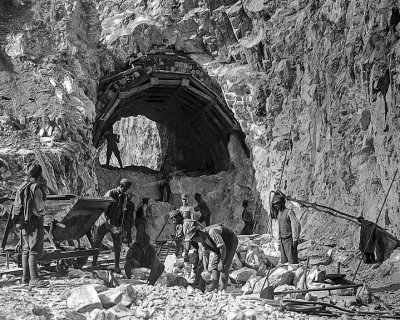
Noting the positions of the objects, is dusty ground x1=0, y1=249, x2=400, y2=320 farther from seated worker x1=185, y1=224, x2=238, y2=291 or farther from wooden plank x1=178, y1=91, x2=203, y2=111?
wooden plank x1=178, y1=91, x2=203, y2=111

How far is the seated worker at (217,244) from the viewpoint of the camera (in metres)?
8.44

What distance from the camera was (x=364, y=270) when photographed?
34.5ft

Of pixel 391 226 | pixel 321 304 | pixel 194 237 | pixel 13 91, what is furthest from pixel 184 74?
pixel 321 304

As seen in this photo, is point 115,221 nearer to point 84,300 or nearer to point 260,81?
point 84,300

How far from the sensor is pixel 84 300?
662 centimetres

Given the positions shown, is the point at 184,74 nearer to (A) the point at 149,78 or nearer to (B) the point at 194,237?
(A) the point at 149,78

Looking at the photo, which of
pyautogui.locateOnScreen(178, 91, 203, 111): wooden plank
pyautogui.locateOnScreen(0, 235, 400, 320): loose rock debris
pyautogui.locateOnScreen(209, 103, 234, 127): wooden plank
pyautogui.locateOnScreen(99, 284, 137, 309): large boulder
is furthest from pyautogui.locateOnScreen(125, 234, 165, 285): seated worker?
pyautogui.locateOnScreen(178, 91, 203, 111): wooden plank

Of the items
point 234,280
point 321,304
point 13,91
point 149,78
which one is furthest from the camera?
point 149,78

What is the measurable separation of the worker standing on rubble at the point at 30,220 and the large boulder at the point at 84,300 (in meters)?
1.41

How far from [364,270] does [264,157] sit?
25.3 ft

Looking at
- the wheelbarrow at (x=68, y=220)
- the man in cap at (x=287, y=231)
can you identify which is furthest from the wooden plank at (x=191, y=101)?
the wheelbarrow at (x=68, y=220)

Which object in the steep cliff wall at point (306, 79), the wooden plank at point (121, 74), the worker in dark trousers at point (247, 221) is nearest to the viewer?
the steep cliff wall at point (306, 79)

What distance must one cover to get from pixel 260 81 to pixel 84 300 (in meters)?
12.4

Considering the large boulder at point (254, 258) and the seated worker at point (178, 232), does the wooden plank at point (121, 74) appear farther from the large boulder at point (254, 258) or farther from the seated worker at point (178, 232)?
the large boulder at point (254, 258)
